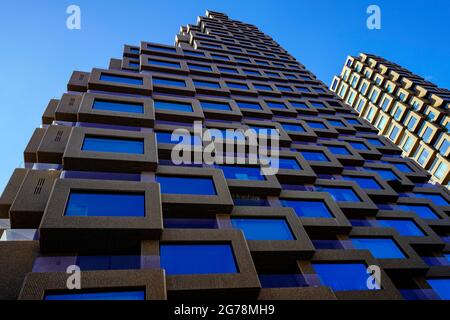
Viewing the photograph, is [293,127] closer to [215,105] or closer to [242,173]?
[215,105]

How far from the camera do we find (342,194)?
71.8 feet

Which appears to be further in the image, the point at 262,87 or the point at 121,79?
the point at 262,87

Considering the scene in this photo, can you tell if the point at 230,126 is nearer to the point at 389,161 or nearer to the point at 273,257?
the point at 273,257

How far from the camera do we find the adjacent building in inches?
1859

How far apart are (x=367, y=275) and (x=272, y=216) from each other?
4.93m

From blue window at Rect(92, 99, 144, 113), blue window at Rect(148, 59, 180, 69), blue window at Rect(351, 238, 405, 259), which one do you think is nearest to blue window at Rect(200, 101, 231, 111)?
blue window at Rect(92, 99, 144, 113)

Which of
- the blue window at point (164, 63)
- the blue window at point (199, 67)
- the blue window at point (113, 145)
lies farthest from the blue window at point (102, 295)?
the blue window at point (199, 67)

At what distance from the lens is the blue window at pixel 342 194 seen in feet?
70.5

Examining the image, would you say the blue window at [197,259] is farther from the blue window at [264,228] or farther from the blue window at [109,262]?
the blue window at [264,228]

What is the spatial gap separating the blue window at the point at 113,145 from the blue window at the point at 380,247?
494 inches

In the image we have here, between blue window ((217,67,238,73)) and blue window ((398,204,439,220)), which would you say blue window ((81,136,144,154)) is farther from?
blue window ((217,67,238,73))

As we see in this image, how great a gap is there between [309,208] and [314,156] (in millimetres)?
A: 7635

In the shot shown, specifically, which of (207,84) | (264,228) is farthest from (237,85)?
(264,228)
